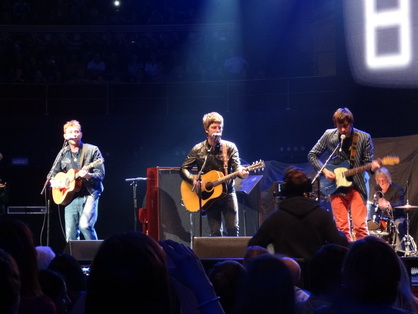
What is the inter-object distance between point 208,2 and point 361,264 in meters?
19.5

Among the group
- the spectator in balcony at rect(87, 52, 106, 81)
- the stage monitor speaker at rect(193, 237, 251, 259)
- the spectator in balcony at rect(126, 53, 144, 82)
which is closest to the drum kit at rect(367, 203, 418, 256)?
the stage monitor speaker at rect(193, 237, 251, 259)

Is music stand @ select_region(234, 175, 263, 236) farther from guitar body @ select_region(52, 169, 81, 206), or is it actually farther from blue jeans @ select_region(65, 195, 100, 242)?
guitar body @ select_region(52, 169, 81, 206)

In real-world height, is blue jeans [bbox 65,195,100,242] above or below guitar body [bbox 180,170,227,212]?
below

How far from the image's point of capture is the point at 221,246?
24.8 ft

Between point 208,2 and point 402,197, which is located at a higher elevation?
point 208,2

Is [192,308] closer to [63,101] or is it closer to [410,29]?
[410,29]

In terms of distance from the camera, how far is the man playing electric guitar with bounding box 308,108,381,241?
869 centimetres

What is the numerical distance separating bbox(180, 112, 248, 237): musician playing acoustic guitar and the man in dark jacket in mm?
3118

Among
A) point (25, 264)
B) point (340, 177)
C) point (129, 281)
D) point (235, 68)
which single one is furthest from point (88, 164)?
point (235, 68)

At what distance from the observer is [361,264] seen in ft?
9.17

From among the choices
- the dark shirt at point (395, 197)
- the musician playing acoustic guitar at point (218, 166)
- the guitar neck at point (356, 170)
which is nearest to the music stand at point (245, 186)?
the musician playing acoustic guitar at point (218, 166)

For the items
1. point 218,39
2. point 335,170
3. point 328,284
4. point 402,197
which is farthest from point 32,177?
point 328,284

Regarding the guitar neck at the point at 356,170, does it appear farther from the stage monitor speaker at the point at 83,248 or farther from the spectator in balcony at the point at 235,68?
the spectator in balcony at the point at 235,68

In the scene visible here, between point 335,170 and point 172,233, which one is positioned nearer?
point 335,170
